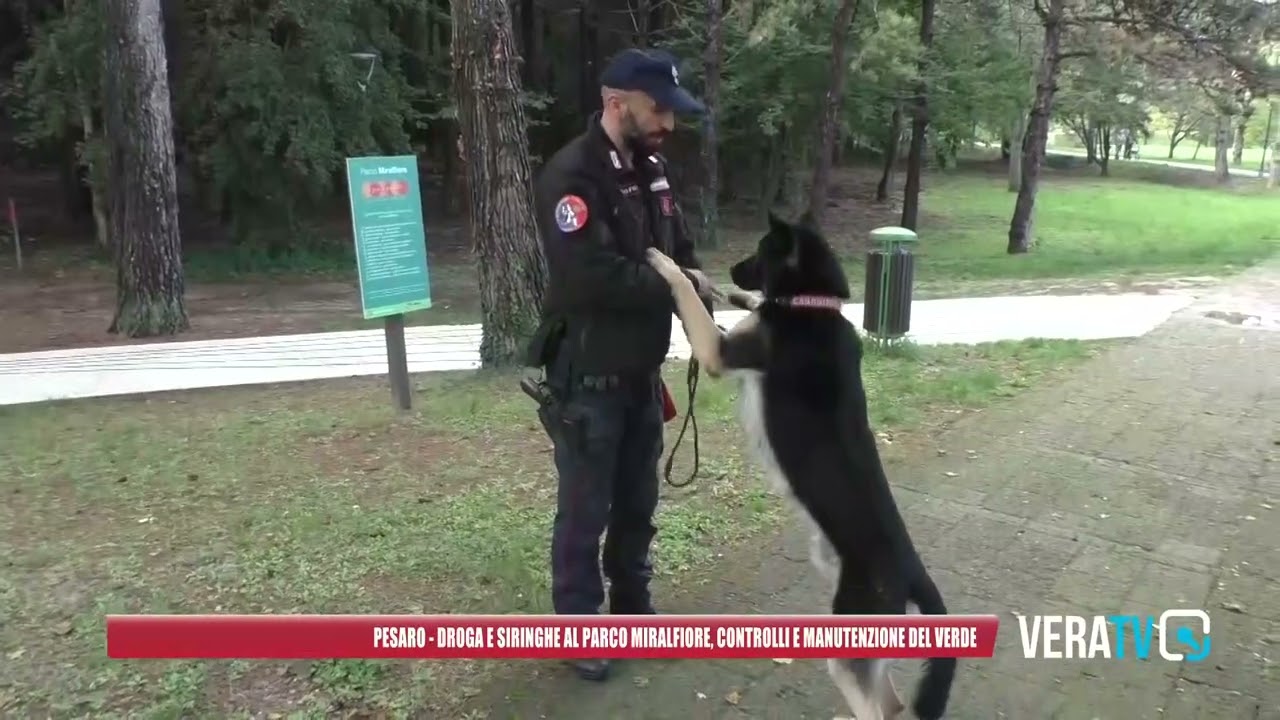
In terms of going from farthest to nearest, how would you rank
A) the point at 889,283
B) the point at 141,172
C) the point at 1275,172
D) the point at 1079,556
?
the point at 1275,172 → the point at 141,172 → the point at 889,283 → the point at 1079,556

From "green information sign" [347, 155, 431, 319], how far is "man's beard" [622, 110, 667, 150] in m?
3.44

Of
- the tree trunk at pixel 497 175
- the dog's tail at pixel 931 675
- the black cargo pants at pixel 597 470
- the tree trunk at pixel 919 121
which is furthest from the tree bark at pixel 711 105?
the dog's tail at pixel 931 675

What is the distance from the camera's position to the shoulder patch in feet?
9.86

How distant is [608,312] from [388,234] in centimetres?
370

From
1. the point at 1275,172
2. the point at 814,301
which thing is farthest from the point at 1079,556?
the point at 1275,172

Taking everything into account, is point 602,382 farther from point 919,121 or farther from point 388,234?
point 919,121

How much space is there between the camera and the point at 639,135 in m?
3.14

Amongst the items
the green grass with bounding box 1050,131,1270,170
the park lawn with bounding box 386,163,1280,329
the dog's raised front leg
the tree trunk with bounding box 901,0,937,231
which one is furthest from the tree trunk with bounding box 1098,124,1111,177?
the dog's raised front leg

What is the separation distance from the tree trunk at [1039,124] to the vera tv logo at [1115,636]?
18222 mm

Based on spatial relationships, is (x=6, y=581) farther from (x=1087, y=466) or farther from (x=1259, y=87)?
(x=1259, y=87)

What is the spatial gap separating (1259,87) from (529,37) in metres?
16.7

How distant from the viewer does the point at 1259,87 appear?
688 inches

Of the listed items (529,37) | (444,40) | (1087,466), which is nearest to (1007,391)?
(1087,466)

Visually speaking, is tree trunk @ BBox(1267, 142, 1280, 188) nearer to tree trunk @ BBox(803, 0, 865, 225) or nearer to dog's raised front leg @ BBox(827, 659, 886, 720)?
tree trunk @ BBox(803, 0, 865, 225)
